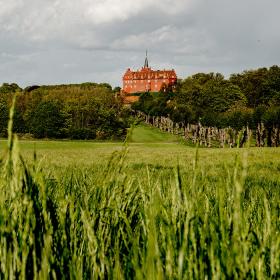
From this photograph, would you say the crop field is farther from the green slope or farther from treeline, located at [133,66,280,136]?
the green slope

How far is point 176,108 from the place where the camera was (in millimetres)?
120875

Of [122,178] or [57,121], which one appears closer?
[122,178]

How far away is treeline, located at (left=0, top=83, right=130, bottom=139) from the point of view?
121m

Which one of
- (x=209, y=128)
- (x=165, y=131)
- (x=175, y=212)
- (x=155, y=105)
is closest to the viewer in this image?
(x=175, y=212)

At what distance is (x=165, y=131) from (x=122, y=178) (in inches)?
5186

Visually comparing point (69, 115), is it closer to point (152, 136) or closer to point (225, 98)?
point (152, 136)

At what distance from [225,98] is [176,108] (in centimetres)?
1297

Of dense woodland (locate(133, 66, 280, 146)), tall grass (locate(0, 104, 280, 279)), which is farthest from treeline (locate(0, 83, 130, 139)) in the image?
tall grass (locate(0, 104, 280, 279))

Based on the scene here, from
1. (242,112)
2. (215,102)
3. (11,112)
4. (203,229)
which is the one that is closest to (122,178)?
(203,229)

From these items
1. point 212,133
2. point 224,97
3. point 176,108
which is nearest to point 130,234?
point 212,133

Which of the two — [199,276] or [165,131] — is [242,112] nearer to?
[165,131]

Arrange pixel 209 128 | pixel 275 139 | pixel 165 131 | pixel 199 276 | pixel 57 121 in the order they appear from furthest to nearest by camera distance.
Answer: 1. pixel 165 131
2. pixel 57 121
3. pixel 209 128
4. pixel 275 139
5. pixel 199 276

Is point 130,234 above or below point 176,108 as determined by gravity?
below

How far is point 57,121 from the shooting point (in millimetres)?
125625
